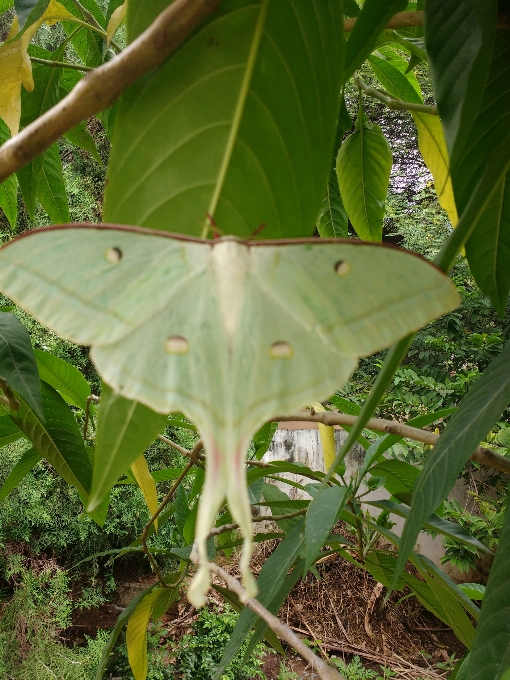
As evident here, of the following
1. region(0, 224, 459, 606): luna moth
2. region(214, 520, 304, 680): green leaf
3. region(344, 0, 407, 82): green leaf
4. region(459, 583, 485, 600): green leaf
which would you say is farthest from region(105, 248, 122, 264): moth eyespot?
region(459, 583, 485, 600): green leaf

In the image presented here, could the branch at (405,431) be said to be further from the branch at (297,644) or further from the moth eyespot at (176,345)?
the moth eyespot at (176,345)

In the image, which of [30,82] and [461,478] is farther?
[461,478]

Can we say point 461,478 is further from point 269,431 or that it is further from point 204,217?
point 204,217

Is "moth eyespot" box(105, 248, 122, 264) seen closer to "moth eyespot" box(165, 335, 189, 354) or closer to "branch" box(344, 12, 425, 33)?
"moth eyespot" box(165, 335, 189, 354)

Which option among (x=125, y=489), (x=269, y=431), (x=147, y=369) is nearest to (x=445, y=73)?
(x=147, y=369)

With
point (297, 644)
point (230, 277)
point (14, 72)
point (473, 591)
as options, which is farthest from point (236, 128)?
point (473, 591)

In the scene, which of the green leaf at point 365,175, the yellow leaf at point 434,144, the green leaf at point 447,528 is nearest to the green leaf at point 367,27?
the yellow leaf at point 434,144
